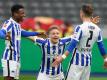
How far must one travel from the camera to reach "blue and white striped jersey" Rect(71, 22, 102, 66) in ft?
28.6

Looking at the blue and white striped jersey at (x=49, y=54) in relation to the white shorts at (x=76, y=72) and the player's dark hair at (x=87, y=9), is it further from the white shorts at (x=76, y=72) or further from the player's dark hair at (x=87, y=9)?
the player's dark hair at (x=87, y=9)

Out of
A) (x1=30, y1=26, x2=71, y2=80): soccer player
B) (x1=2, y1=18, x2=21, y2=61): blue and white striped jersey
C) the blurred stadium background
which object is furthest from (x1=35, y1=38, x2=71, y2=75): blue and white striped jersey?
the blurred stadium background

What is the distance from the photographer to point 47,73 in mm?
9109

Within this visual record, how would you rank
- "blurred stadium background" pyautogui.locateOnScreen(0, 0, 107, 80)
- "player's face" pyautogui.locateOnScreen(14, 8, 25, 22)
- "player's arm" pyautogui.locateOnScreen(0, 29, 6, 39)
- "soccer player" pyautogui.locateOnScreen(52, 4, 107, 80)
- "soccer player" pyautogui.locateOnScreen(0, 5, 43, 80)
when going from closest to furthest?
A: "soccer player" pyautogui.locateOnScreen(52, 4, 107, 80), "player's arm" pyautogui.locateOnScreen(0, 29, 6, 39), "soccer player" pyautogui.locateOnScreen(0, 5, 43, 80), "player's face" pyautogui.locateOnScreen(14, 8, 25, 22), "blurred stadium background" pyautogui.locateOnScreen(0, 0, 107, 80)

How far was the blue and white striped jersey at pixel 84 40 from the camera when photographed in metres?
8.71

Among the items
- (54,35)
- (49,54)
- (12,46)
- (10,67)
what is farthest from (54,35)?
(10,67)

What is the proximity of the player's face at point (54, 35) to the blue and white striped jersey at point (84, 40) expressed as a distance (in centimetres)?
31

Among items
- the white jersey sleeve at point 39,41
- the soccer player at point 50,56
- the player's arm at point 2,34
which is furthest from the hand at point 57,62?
the player's arm at point 2,34

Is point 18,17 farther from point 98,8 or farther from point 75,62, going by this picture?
point 98,8

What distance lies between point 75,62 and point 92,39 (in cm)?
46

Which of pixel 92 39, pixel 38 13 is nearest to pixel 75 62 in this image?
pixel 92 39

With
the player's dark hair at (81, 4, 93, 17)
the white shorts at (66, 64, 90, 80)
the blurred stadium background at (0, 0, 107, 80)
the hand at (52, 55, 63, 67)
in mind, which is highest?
the blurred stadium background at (0, 0, 107, 80)

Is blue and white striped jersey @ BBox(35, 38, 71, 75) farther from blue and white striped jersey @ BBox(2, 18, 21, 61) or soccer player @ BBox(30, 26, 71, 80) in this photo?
blue and white striped jersey @ BBox(2, 18, 21, 61)

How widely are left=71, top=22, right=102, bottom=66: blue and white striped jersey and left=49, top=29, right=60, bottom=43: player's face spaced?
31 cm
